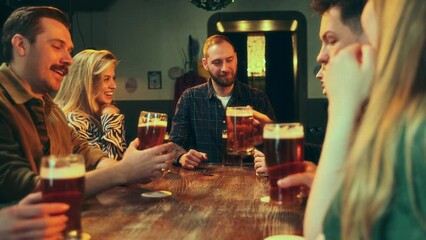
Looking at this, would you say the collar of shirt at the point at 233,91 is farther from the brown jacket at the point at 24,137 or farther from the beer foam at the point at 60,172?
the beer foam at the point at 60,172

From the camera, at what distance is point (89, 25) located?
6.09m

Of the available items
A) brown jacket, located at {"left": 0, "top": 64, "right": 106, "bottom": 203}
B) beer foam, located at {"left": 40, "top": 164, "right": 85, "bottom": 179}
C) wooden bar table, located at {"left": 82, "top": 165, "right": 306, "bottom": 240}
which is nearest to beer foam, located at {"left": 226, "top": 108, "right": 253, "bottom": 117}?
wooden bar table, located at {"left": 82, "top": 165, "right": 306, "bottom": 240}

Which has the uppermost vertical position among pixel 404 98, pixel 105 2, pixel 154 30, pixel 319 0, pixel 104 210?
pixel 105 2

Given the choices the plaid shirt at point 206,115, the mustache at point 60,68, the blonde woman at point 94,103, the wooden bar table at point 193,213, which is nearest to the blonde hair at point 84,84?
the blonde woman at point 94,103

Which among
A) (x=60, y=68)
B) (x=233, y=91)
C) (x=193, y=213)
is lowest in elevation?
(x=193, y=213)

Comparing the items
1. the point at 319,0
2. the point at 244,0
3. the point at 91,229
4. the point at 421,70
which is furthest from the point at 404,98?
the point at 244,0

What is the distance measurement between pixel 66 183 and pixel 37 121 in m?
0.86

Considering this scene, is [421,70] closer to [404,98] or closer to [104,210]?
[404,98]

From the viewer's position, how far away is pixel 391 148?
78 centimetres

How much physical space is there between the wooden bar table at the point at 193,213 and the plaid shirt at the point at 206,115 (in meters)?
1.58

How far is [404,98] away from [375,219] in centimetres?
21

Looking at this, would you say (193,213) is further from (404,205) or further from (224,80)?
(224,80)

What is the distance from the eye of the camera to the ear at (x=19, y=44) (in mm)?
1962

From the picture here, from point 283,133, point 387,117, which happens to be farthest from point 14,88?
point 387,117
